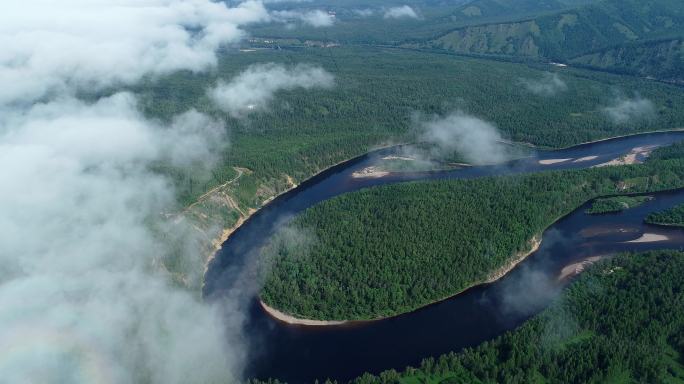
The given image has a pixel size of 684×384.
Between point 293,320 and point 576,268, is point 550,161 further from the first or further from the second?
point 293,320

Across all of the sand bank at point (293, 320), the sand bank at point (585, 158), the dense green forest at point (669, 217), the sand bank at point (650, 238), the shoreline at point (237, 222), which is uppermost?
the sand bank at point (585, 158)

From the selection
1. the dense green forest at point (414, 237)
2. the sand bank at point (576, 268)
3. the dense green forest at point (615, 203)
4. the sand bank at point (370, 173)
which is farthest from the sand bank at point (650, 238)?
the sand bank at point (370, 173)

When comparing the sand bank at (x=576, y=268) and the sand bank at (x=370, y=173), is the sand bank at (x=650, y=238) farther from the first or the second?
the sand bank at (x=370, y=173)

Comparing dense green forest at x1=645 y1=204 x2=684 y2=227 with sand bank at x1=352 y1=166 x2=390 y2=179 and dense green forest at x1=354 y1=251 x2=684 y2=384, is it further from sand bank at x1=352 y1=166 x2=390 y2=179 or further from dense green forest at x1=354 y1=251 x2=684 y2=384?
sand bank at x1=352 y1=166 x2=390 y2=179

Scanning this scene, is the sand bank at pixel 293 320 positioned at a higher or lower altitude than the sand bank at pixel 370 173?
lower

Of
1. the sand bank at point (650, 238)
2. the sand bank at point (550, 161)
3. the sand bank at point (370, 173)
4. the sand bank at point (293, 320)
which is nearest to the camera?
the sand bank at point (293, 320)

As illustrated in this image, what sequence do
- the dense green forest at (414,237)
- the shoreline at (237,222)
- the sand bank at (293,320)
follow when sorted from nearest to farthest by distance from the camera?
1. the sand bank at (293,320)
2. the dense green forest at (414,237)
3. the shoreline at (237,222)

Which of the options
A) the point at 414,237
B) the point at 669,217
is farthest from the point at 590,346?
the point at 669,217

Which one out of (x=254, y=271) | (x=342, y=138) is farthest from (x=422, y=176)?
(x=254, y=271)
